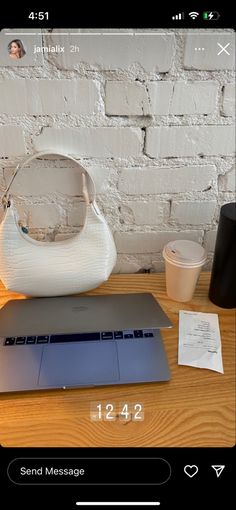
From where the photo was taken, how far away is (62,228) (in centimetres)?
71

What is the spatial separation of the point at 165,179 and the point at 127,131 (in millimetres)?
117

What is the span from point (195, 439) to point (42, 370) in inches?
9.3

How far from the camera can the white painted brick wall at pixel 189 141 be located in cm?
63

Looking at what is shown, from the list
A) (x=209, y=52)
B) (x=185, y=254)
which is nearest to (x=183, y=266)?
(x=185, y=254)

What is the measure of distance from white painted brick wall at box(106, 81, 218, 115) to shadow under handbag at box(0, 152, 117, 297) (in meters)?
0.13

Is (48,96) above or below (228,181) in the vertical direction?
above

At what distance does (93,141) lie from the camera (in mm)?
628
